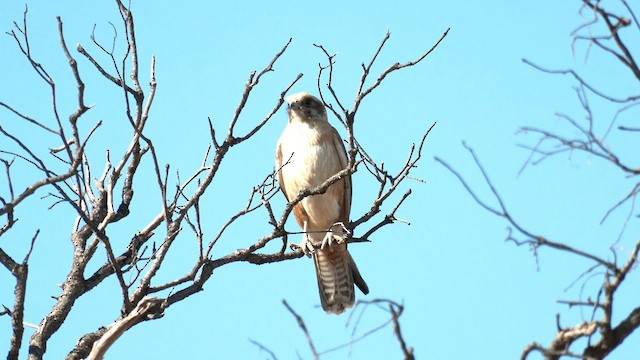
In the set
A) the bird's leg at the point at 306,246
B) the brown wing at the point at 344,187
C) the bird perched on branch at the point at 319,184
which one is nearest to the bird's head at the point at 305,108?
the bird perched on branch at the point at 319,184

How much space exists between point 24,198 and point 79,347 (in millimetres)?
1603

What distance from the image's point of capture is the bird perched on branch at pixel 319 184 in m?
7.11

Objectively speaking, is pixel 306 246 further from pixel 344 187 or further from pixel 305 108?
pixel 305 108

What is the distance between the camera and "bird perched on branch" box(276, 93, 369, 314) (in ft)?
23.3

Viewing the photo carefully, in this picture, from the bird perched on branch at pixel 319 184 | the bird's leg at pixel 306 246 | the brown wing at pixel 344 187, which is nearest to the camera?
the bird's leg at pixel 306 246

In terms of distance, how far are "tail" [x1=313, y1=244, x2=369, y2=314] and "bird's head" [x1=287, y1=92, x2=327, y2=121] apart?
1.07 meters

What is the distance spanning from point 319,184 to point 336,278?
0.85 meters

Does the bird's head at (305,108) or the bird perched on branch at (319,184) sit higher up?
the bird's head at (305,108)

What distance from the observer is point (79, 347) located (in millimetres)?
4461

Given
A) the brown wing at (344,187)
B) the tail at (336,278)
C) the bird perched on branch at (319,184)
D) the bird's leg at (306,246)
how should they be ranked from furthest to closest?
the tail at (336,278)
the brown wing at (344,187)
the bird perched on branch at (319,184)
the bird's leg at (306,246)

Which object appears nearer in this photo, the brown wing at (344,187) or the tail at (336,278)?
the brown wing at (344,187)

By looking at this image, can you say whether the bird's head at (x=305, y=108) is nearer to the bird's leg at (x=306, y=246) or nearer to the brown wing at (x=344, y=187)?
the brown wing at (x=344, y=187)

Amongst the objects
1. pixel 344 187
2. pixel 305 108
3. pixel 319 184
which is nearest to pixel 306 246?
pixel 319 184

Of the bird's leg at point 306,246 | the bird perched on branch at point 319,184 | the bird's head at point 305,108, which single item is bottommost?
the bird's leg at point 306,246
